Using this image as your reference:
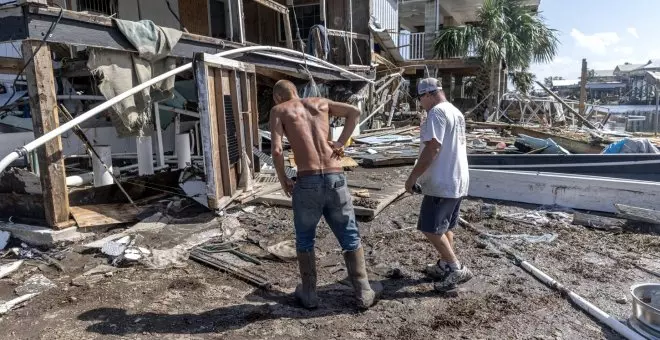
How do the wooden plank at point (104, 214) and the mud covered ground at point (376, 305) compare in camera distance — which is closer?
the mud covered ground at point (376, 305)

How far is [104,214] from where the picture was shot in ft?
18.3

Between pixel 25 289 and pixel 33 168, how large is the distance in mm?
2591

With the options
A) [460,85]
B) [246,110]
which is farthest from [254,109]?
[460,85]

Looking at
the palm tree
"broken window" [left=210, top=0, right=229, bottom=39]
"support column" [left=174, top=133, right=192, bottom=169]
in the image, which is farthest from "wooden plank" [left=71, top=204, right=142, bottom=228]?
the palm tree

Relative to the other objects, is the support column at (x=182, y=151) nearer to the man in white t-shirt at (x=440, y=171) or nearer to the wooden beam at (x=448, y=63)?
the man in white t-shirt at (x=440, y=171)

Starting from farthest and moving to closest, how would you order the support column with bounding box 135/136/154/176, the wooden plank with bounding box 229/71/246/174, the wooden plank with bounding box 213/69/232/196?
the support column with bounding box 135/136/154/176, the wooden plank with bounding box 229/71/246/174, the wooden plank with bounding box 213/69/232/196

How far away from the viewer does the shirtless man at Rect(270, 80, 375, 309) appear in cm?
338

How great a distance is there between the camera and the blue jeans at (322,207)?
3.37 metres

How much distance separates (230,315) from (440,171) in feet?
6.59

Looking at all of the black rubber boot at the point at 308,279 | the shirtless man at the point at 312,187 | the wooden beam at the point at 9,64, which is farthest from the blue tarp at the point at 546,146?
the wooden beam at the point at 9,64

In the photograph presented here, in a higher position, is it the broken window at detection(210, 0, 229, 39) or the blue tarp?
the broken window at detection(210, 0, 229, 39)

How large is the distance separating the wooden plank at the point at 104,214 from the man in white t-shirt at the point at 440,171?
3.77 m

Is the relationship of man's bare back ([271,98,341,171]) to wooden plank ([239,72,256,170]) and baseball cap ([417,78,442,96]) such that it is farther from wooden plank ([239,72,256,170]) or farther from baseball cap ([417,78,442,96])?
wooden plank ([239,72,256,170])

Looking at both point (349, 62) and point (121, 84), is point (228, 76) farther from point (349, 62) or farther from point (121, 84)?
point (349, 62)
